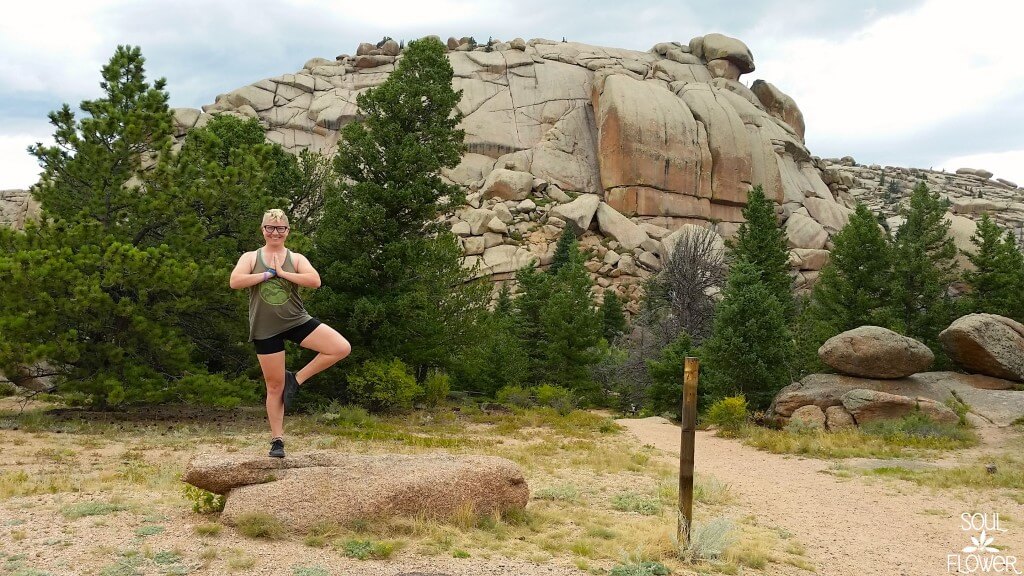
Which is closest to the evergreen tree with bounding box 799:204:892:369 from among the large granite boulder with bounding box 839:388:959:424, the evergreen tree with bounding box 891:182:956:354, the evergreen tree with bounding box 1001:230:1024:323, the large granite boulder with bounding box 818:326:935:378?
the evergreen tree with bounding box 891:182:956:354

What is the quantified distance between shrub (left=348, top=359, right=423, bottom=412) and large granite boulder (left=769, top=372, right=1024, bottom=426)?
36.5 ft

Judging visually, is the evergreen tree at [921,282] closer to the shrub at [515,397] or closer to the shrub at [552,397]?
the shrub at [552,397]

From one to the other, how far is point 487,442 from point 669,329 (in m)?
18.6

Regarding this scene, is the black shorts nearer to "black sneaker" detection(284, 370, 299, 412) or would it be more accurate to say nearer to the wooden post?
"black sneaker" detection(284, 370, 299, 412)

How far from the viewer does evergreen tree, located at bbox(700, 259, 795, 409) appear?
71.0 feet

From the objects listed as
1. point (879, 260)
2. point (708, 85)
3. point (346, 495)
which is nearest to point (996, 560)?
point (346, 495)

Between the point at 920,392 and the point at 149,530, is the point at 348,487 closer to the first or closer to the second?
the point at 149,530

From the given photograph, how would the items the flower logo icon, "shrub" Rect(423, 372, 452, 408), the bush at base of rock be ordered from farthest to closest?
the bush at base of rock → "shrub" Rect(423, 372, 452, 408) → the flower logo icon

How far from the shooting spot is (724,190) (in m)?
59.6

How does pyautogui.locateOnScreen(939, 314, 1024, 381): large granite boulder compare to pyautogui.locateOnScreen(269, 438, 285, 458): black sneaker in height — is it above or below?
above

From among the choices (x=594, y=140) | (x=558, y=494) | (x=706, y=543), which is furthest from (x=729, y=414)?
(x=594, y=140)

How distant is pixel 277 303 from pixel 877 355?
64.3 ft

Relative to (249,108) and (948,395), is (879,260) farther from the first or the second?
(249,108)

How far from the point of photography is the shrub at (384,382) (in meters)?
18.5
